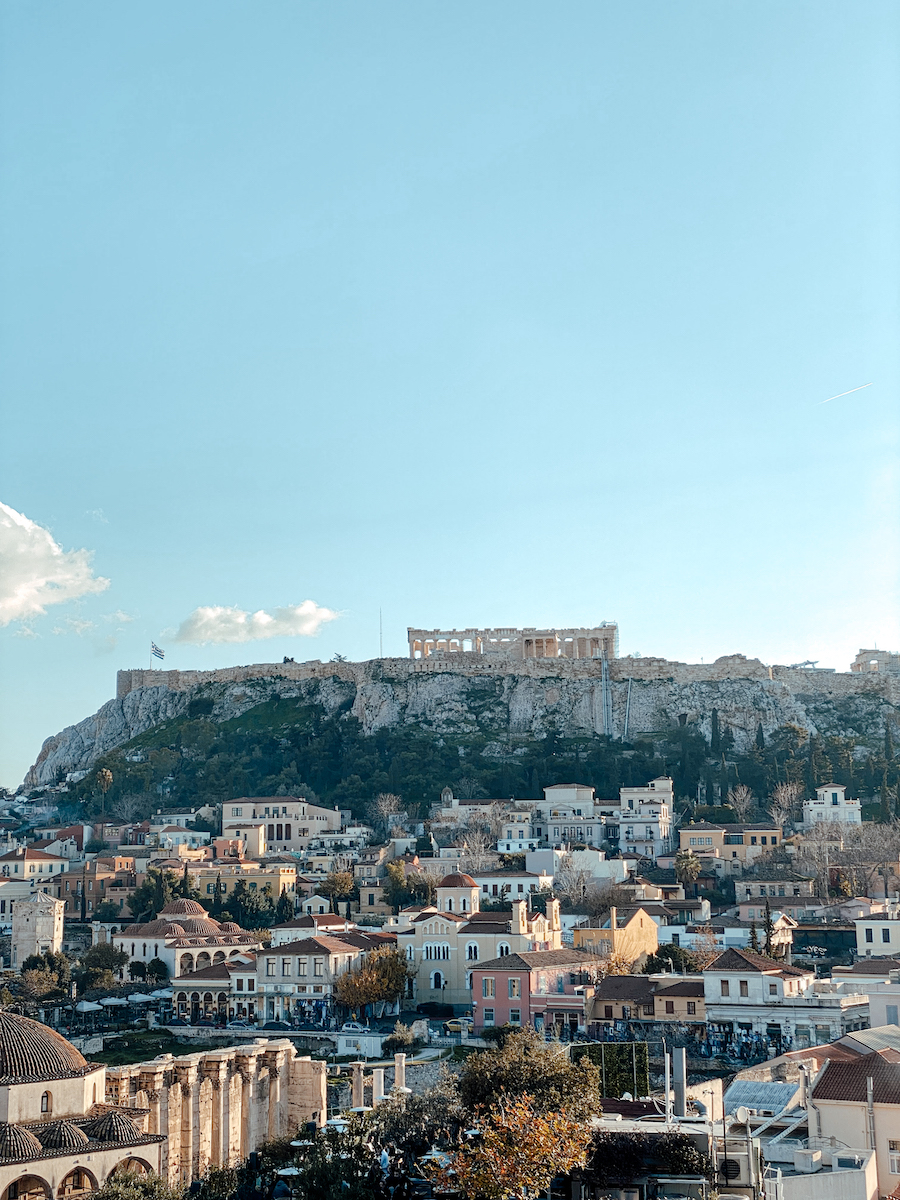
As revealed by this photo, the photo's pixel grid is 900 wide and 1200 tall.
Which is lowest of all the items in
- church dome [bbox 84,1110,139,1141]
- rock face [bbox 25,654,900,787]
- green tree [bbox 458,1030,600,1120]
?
church dome [bbox 84,1110,139,1141]

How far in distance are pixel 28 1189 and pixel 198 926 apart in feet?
124

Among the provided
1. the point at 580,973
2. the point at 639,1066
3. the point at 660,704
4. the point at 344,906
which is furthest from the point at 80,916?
the point at 660,704

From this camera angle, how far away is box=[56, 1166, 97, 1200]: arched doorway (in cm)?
2736

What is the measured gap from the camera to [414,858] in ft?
250

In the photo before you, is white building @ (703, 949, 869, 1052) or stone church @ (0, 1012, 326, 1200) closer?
stone church @ (0, 1012, 326, 1200)

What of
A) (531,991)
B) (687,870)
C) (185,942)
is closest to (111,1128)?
(531,991)

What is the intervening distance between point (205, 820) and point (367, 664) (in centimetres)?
2709

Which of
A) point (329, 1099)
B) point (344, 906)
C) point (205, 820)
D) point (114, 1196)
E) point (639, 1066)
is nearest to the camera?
point (114, 1196)

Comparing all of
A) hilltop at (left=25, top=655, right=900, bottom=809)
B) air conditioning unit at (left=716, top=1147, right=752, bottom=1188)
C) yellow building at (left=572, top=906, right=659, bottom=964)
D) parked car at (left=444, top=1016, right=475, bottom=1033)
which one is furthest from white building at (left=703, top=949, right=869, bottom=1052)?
hilltop at (left=25, top=655, right=900, bottom=809)

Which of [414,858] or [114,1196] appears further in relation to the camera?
[414,858]

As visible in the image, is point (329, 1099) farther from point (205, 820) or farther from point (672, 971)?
point (205, 820)

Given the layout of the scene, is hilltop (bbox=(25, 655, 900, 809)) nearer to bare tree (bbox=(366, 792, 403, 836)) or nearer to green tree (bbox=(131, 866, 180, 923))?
bare tree (bbox=(366, 792, 403, 836))

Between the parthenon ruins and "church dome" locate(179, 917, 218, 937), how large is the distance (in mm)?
52894

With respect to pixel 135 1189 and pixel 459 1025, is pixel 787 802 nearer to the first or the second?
pixel 459 1025
